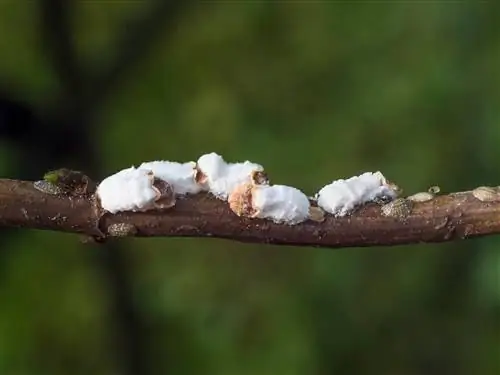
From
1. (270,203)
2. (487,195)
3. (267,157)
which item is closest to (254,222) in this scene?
(270,203)

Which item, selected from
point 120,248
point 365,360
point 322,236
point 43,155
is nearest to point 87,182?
point 322,236

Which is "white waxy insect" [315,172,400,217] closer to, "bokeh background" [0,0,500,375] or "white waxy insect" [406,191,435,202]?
"white waxy insect" [406,191,435,202]

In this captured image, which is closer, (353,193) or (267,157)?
(353,193)

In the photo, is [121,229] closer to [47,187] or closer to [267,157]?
[47,187]

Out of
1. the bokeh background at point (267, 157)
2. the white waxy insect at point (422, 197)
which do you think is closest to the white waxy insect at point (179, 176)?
the white waxy insect at point (422, 197)

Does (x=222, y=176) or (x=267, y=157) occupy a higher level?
(x=267, y=157)

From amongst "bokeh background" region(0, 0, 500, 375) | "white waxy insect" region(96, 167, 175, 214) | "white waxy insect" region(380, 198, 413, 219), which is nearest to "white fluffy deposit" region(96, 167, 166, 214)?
"white waxy insect" region(96, 167, 175, 214)

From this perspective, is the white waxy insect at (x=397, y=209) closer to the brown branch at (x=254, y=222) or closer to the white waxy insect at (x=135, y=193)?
the brown branch at (x=254, y=222)
